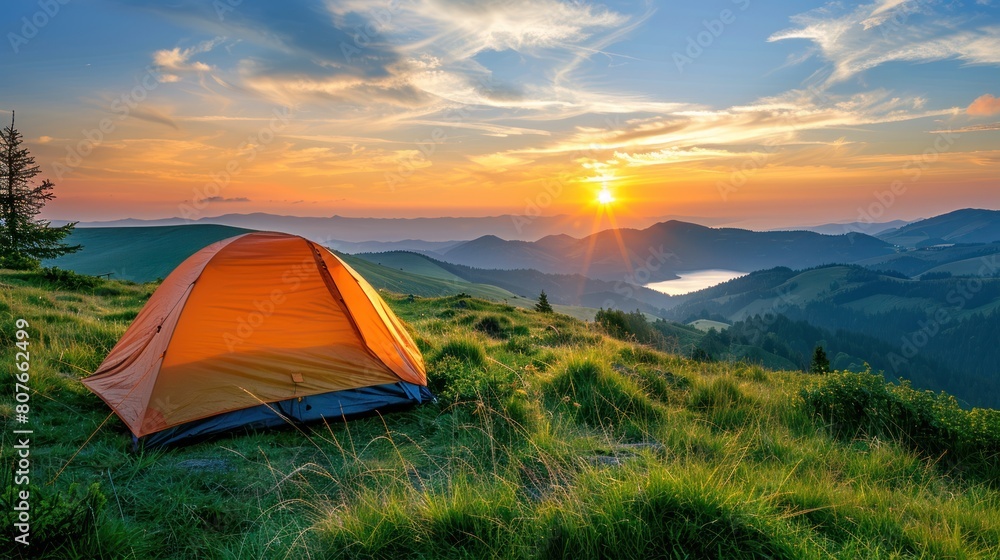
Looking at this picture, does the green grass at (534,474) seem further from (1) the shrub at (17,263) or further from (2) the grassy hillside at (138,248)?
(2) the grassy hillside at (138,248)

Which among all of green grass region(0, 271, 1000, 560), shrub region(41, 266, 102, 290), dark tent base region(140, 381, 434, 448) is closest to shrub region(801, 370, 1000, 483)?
green grass region(0, 271, 1000, 560)

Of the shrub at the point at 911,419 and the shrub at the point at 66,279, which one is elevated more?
the shrub at the point at 66,279

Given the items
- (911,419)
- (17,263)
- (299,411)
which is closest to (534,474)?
(299,411)

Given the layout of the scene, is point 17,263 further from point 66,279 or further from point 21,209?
point 21,209

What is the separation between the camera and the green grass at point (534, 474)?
11.2 ft

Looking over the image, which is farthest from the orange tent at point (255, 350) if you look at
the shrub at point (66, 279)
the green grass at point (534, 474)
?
the shrub at point (66, 279)

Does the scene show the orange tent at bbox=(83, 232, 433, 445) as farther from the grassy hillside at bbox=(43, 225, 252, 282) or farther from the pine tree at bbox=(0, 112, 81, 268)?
the grassy hillside at bbox=(43, 225, 252, 282)

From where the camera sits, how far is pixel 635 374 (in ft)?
30.5

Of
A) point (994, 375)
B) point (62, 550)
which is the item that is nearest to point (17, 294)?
point (62, 550)

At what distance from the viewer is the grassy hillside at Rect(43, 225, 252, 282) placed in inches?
3982

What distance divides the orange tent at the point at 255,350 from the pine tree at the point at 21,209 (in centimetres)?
3119

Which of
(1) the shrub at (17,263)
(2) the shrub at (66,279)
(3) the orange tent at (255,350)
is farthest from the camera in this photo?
(1) the shrub at (17,263)

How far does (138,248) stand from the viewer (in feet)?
386

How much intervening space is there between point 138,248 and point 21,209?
106065 mm
